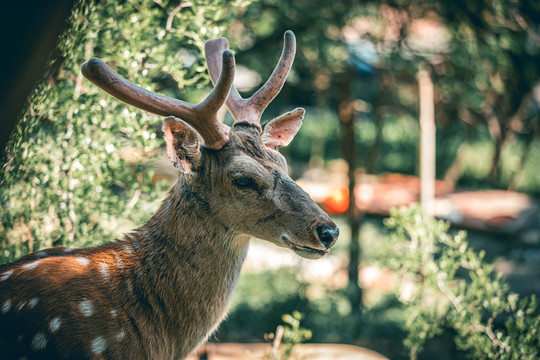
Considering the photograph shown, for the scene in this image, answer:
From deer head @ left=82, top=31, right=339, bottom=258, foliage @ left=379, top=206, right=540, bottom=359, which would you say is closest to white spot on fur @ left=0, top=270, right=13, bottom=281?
deer head @ left=82, top=31, right=339, bottom=258

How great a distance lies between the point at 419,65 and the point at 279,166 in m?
4.59

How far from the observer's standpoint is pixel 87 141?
12.4 ft

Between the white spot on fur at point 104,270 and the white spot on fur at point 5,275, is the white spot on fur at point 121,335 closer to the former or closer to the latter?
the white spot on fur at point 104,270

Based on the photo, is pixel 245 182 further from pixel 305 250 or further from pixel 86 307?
pixel 86 307

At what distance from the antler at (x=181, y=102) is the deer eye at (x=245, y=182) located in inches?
7.9

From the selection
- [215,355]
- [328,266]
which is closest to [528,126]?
[328,266]

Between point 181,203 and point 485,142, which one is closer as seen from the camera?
point 181,203

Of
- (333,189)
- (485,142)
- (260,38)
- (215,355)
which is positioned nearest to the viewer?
(215,355)

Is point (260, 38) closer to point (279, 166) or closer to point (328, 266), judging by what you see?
point (279, 166)

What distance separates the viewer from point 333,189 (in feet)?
38.8

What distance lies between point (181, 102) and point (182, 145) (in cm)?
21

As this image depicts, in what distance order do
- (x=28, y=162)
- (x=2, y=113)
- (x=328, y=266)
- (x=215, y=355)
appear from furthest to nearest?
(x=328, y=266) → (x=215, y=355) → (x=28, y=162) → (x=2, y=113)

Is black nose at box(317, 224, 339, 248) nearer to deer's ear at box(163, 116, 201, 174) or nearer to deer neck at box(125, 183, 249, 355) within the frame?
deer neck at box(125, 183, 249, 355)

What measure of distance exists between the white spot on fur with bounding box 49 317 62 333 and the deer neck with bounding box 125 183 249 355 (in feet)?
1.39
